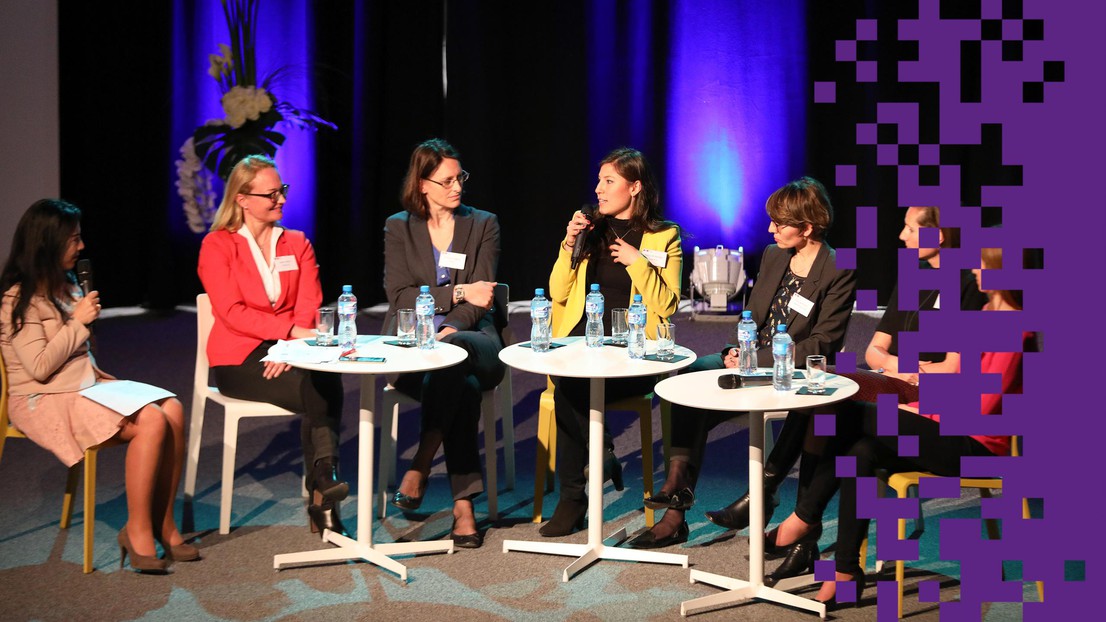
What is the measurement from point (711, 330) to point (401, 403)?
3.86 metres

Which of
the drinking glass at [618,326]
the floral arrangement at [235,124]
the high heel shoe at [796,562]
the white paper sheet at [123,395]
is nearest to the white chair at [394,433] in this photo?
the drinking glass at [618,326]

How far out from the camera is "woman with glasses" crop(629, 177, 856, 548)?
3.27 meters

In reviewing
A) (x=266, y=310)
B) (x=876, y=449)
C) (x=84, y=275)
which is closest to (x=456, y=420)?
(x=266, y=310)

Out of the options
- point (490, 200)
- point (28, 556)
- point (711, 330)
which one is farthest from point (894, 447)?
point (490, 200)

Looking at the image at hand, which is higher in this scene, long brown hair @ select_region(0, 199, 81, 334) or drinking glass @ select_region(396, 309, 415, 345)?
long brown hair @ select_region(0, 199, 81, 334)

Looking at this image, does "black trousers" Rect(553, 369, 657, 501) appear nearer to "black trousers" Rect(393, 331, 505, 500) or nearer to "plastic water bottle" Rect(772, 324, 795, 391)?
"black trousers" Rect(393, 331, 505, 500)

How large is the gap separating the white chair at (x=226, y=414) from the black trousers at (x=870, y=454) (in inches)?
68.1

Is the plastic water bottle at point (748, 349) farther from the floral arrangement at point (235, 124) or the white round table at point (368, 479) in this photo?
the floral arrangement at point (235, 124)

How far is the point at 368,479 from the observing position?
10.2ft

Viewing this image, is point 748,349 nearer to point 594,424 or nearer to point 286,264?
point 594,424

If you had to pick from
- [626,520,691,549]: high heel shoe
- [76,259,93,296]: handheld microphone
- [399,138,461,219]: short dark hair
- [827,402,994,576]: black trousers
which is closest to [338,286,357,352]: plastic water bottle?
[399,138,461,219]: short dark hair

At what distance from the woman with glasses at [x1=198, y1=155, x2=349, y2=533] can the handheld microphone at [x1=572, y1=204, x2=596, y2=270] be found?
912 millimetres

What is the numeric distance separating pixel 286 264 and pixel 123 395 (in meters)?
0.75

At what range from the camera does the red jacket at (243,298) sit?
3514 mm
